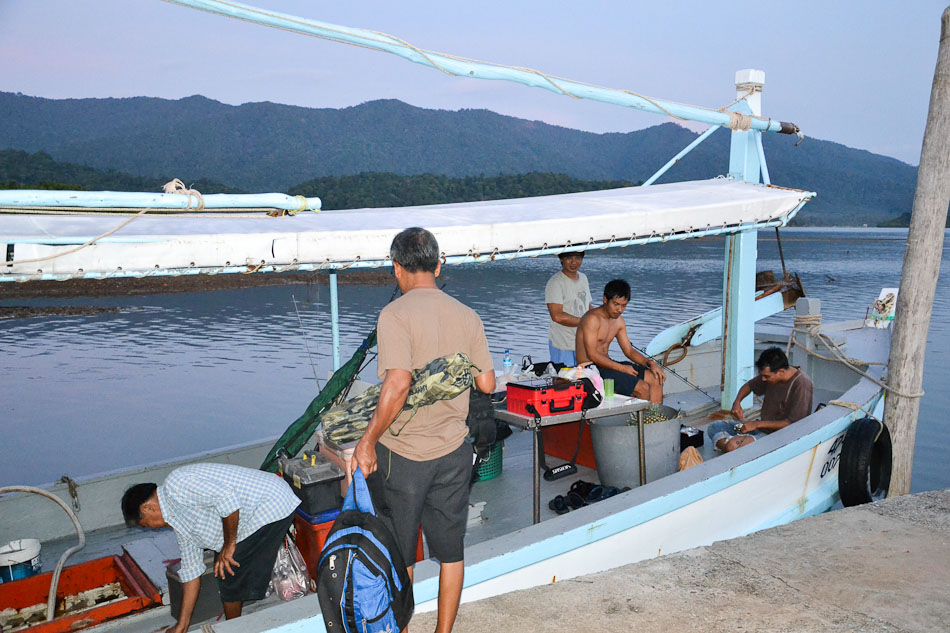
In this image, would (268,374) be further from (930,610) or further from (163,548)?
(930,610)

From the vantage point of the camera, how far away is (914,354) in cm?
636

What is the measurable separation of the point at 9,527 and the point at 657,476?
416 centimetres

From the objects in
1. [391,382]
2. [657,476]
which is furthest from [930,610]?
[391,382]

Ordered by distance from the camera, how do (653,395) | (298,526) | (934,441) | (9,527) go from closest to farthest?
1. (298,526)
2. (9,527)
3. (653,395)
4. (934,441)

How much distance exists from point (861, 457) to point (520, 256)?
3.72 meters

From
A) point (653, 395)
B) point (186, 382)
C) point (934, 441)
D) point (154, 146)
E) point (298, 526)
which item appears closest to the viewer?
point (298, 526)

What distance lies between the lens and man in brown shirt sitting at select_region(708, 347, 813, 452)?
592 cm

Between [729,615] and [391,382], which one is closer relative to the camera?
[391,382]

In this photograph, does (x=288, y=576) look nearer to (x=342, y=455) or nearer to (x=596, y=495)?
(x=342, y=455)

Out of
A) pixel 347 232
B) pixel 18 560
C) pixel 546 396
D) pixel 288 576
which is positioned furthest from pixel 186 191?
pixel 18 560

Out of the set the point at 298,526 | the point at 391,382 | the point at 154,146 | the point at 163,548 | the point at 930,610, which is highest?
the point at 154,146

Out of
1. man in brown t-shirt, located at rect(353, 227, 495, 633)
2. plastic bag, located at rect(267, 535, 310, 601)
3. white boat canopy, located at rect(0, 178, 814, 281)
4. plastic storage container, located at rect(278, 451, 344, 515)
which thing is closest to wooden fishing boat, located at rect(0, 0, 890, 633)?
white boat canopy, located at rect(0, 178, 814, 281)

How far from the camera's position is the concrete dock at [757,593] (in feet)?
12.6

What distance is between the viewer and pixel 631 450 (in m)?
4.87
